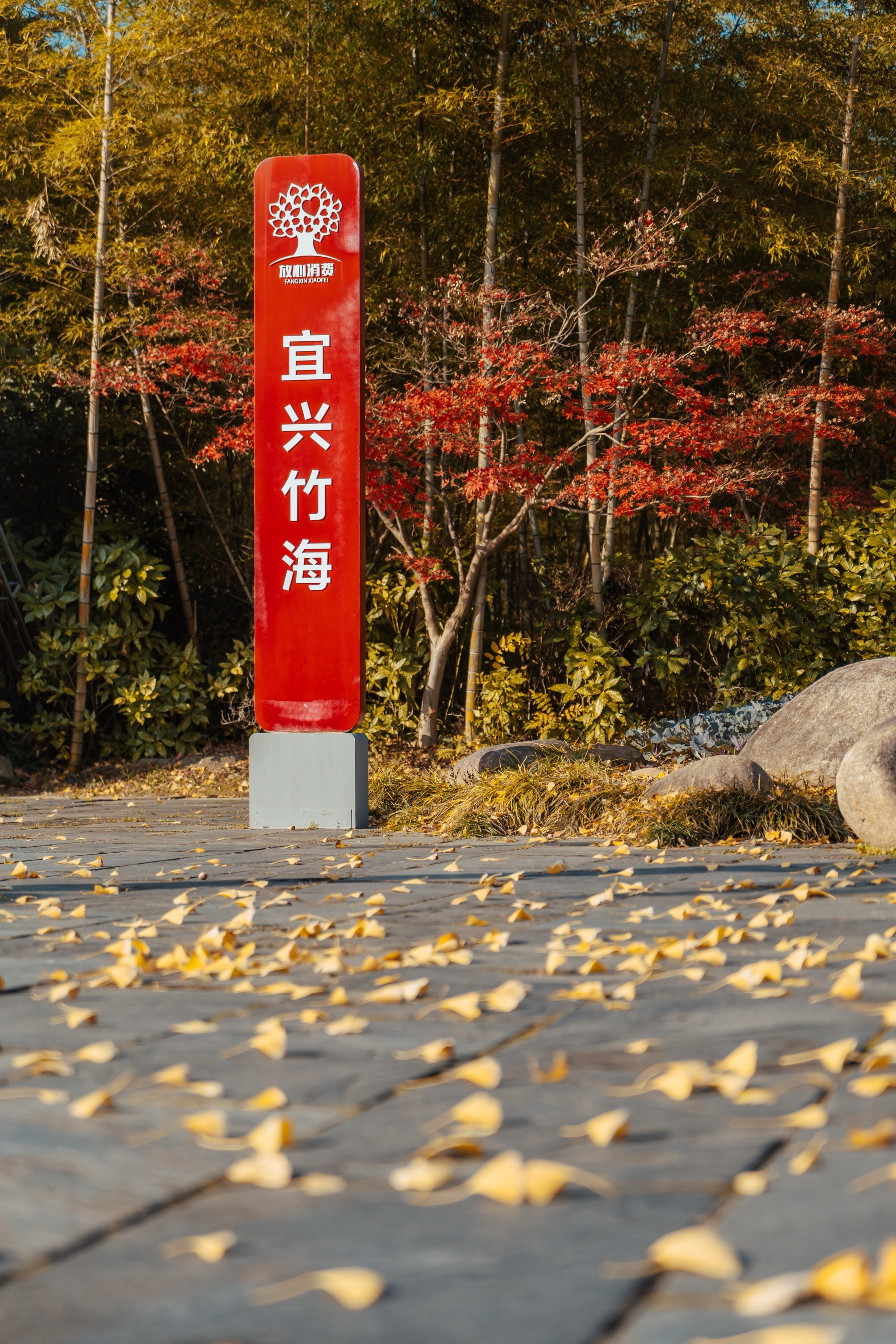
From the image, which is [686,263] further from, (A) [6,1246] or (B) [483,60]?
(A) [6,1246]

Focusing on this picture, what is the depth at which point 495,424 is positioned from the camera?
26.1ft

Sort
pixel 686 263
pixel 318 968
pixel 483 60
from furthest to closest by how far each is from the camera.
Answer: pixel 686 263 → pixel 483 60 → pixel 318 968

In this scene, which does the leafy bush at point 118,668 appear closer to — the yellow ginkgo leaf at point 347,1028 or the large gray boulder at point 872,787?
the large gray boulder at point 872,787

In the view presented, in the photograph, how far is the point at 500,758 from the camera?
657 centimetres

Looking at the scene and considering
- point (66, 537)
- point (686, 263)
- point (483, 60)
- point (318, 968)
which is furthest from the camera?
point (66, 537)

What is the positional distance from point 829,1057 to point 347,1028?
77 centimetres

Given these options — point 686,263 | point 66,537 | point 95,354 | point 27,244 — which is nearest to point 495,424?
point 686,263

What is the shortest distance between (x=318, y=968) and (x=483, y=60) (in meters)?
7.07

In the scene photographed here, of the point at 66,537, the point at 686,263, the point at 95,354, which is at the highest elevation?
the point at 686,263

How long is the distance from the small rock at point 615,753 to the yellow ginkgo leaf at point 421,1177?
5488 mm

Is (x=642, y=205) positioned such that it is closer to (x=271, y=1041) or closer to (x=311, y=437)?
(x=311, y=437)

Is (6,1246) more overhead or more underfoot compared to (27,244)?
more underfoot

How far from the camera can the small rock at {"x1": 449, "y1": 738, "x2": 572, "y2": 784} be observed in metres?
6.45

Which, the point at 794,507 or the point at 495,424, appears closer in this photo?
the point at 495,424
